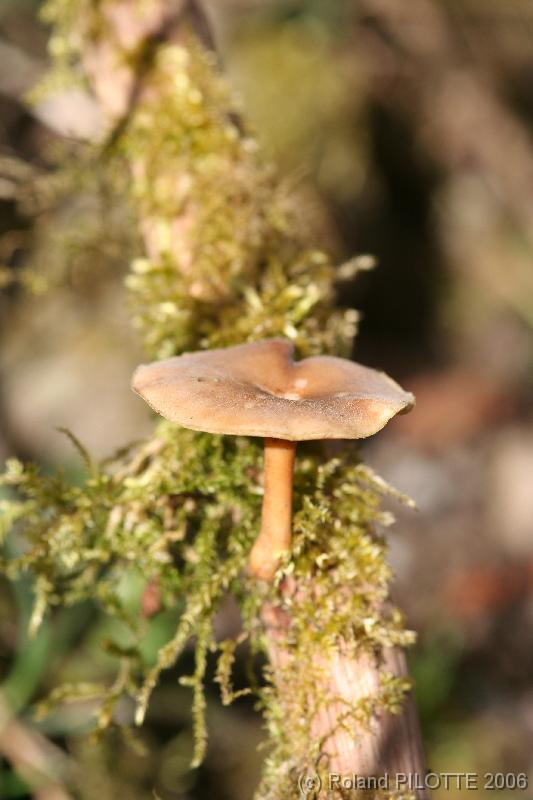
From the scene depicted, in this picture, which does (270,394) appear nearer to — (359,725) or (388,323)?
(359,725)

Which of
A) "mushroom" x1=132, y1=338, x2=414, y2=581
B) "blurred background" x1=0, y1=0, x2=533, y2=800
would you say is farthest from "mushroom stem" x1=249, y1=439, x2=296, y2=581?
"blurred background" x1=0, y1=0, x2=533, y2=800

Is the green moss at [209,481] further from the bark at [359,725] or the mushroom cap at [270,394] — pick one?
Answer: the mushroom cap at [270,394]

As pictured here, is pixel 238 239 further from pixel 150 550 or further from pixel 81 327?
pixel 81 327

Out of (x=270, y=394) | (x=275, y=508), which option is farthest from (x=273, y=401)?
(x=275, y=508)

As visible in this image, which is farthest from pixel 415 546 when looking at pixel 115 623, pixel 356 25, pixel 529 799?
pixel 356 25

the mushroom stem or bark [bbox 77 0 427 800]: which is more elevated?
the mushroom stem

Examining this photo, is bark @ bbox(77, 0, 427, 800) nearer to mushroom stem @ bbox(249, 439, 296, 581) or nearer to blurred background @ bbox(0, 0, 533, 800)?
mushroom stem @ bbox(249, 439, 296, 581)
